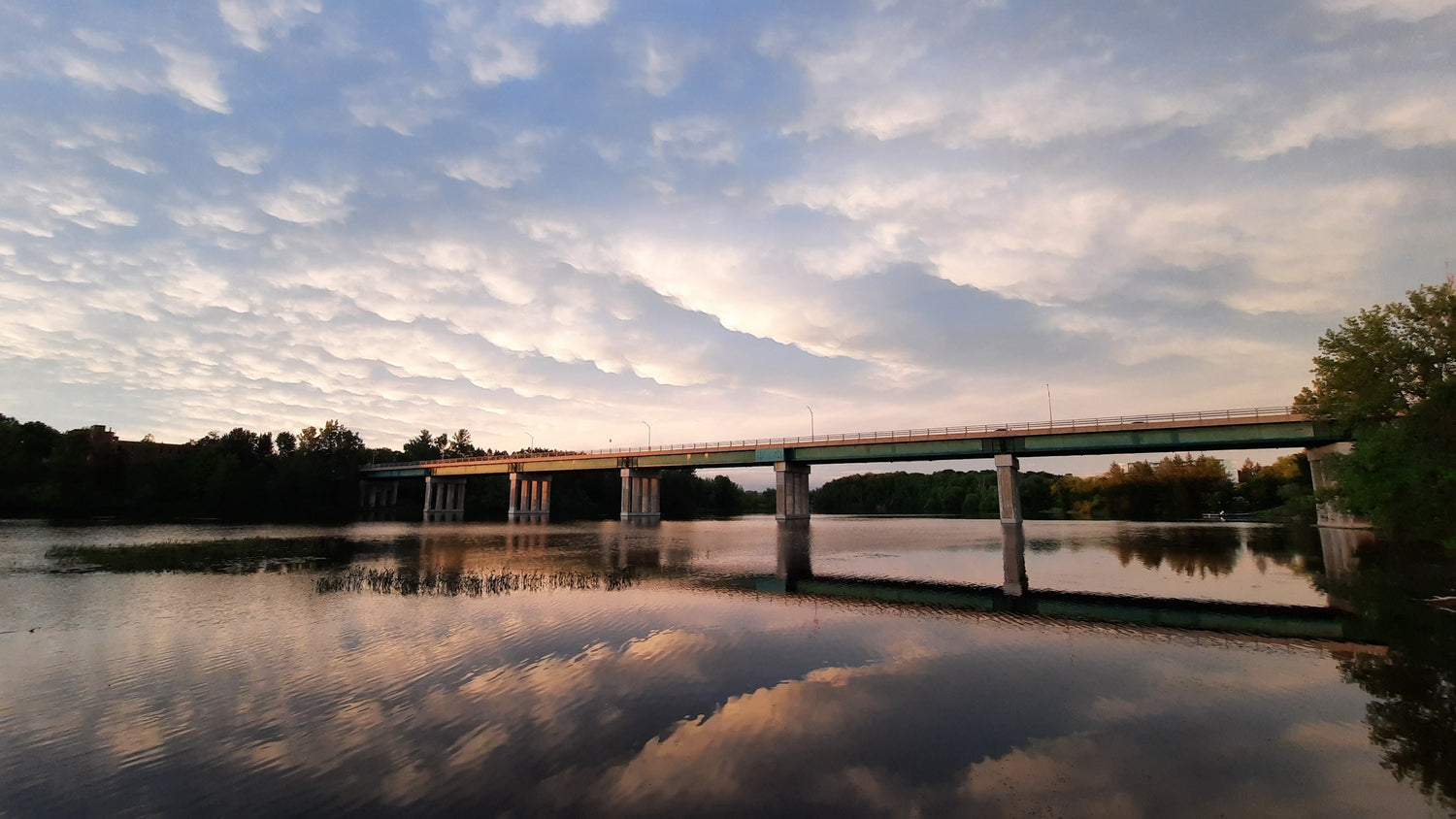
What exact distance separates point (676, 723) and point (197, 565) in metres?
40.3

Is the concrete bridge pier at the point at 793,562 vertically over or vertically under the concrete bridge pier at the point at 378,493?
under

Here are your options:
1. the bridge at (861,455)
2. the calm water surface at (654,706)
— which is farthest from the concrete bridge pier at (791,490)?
the calm water surface at (654,706)

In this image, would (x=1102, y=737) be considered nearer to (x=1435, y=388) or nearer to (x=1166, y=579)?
(x=1166, y=579)

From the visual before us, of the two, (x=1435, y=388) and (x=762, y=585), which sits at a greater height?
(x=1435, y=388)

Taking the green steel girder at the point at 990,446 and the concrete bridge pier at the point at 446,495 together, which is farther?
the concrete bridge pier at the point at 446,495

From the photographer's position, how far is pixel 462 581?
35.1 metres

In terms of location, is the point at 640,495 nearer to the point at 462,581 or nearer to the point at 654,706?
the point at 462,581

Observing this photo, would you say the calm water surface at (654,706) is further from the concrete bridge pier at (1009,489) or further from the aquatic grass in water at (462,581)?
the concrete bridge pier at (1009,489)

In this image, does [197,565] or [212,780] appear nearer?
[212,780]

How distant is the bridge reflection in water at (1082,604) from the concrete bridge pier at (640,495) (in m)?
95.5

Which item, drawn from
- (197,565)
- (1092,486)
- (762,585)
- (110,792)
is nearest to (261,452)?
(197,565)

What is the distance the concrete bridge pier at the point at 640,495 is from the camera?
443 ft

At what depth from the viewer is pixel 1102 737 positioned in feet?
43.2

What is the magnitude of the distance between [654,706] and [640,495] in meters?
127
